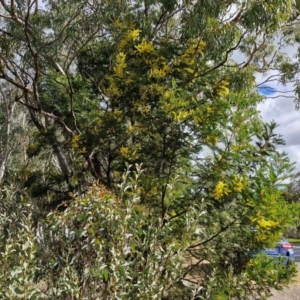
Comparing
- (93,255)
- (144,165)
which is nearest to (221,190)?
(144,165)

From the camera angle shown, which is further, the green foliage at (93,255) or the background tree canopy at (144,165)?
the background tree canopy at (144,165)

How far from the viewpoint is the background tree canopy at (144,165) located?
2.71 m

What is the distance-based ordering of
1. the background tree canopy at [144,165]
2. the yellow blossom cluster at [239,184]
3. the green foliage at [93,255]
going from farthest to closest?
the yellow blossom cluster at [239,184], the background tree canopy at [144,165], the green foliage at [93,255]

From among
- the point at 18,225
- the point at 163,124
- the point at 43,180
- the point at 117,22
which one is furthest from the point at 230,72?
the point at 18,225

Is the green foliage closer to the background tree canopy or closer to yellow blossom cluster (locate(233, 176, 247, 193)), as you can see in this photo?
the background tree canopy

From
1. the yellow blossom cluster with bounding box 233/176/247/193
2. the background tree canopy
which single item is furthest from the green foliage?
the yellow blossom cluster with bounding box 233/176/247/193

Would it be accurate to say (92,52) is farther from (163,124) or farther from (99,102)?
(163,124)

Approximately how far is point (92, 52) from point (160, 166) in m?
3.09

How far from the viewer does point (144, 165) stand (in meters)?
4.91

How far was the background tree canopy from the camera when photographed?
2.71 metres

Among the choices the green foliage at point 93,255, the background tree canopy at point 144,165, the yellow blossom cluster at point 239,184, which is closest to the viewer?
the green foliage at point 93,255

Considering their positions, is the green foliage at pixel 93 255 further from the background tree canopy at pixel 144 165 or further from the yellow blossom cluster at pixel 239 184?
the yellow blossom cluster at pixel 239 184

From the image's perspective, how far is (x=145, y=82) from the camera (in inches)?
208

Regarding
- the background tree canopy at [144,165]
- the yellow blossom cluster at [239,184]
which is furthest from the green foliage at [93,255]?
the yellow blossom cluster at [239,184]
